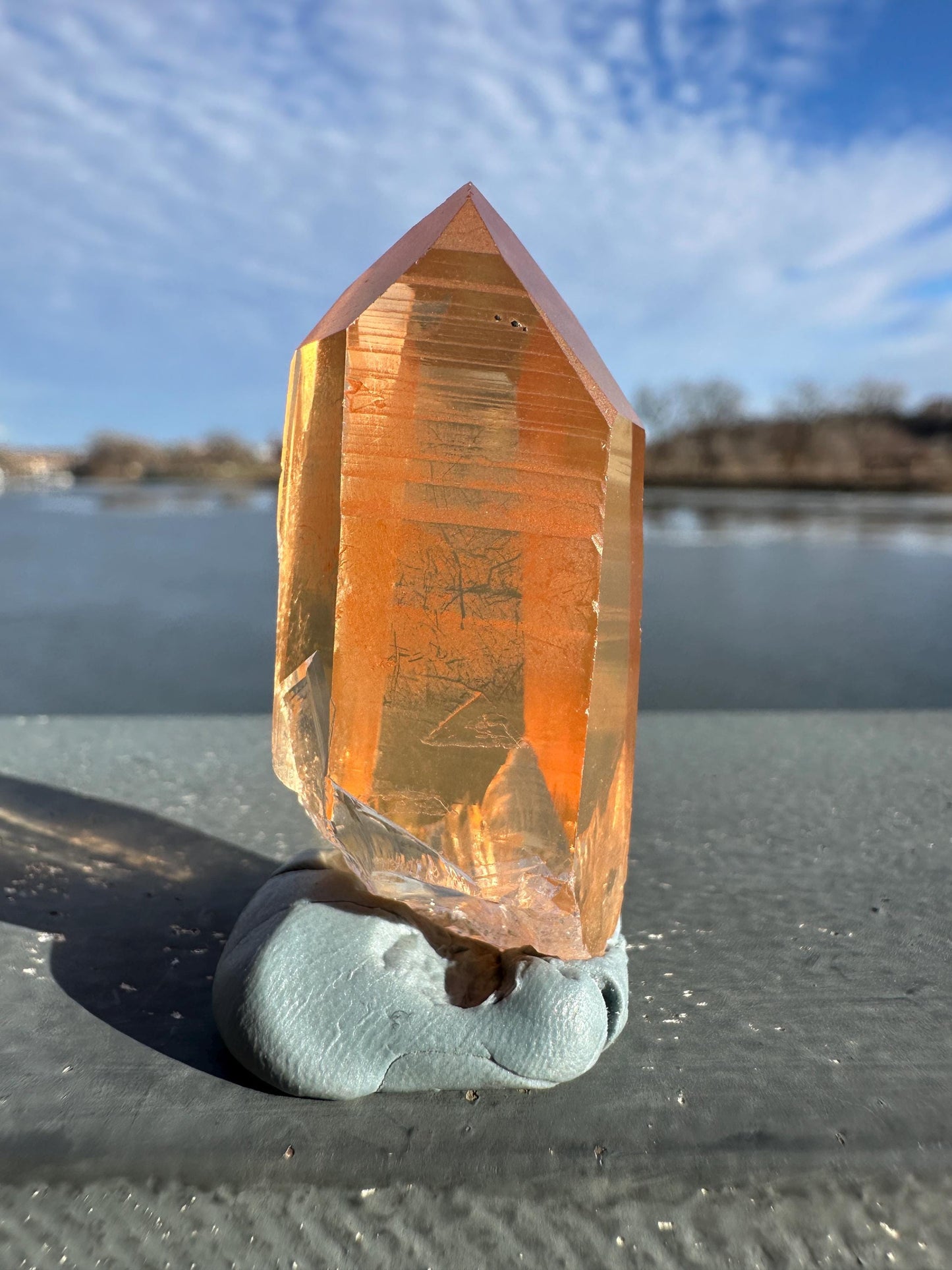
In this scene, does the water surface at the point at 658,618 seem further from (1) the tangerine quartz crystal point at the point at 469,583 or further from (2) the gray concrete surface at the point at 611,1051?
(1) the tangerine quartz crystal point at the point at 469,583

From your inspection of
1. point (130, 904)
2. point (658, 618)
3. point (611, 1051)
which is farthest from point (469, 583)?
point (658, 618)

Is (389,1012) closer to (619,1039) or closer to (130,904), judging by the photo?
(619,1039)

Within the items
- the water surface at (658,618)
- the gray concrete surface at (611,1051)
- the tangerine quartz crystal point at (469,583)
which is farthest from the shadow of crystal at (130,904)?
the water surface at (658,618)

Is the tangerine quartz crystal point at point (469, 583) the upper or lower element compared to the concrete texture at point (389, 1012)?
upper

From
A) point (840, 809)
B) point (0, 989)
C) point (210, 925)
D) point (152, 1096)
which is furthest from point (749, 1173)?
point (840, 809)

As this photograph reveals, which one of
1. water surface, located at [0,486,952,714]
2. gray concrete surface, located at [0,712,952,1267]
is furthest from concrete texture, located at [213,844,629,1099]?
water surface, located at [0,486,952,714]
